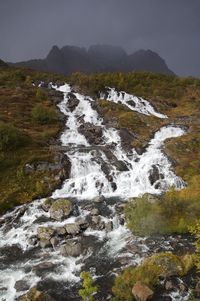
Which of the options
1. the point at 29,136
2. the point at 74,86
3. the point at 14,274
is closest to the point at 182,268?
the point at 14,274

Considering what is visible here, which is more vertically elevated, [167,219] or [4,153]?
[4,153]

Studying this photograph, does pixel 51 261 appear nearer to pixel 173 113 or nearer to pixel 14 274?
pixel 14 274

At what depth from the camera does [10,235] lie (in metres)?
32.8

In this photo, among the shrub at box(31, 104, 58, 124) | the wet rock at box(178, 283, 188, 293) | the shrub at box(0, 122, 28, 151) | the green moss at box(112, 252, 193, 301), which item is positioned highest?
the shrub at box(31, 104, 58, 124)

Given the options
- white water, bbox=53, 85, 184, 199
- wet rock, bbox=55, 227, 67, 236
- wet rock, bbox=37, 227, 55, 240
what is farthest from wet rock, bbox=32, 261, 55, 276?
white water, bbox=53, 85, 184, 199

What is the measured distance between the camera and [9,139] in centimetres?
4844

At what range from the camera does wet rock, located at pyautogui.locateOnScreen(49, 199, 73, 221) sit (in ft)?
114

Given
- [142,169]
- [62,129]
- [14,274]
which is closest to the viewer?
[14,274]

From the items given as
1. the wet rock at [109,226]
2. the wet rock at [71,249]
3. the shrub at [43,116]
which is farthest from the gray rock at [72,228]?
the shrub at [43,116]

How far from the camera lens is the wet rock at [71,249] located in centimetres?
2859

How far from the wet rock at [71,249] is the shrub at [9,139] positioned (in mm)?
21406

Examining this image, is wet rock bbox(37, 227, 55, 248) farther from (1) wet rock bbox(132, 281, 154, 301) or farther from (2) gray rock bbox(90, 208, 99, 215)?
(1) wet rock bbox(132, 281, 154, 301)

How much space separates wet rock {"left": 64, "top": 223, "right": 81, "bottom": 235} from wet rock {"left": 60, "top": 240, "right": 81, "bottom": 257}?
221cm

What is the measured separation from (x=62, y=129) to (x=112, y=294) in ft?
143
